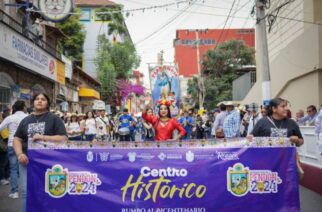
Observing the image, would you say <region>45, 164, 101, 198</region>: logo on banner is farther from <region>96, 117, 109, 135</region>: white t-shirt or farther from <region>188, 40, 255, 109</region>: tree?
<region>188, 40, 255, 109</region>: tree

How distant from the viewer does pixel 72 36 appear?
38125 mm

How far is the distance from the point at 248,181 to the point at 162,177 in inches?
38.2

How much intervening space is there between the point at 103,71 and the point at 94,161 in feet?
136

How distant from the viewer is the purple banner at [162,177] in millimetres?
5102

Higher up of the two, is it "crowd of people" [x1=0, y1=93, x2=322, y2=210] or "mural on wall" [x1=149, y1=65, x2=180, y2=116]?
"mural on wall" [x1=149, y1=65, x2=180, y2=116]

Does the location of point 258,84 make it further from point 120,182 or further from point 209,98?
point 209,98

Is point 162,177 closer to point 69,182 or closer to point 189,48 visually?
point 69,182

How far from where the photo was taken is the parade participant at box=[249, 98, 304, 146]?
566 centimetres

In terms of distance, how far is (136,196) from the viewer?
5102mm

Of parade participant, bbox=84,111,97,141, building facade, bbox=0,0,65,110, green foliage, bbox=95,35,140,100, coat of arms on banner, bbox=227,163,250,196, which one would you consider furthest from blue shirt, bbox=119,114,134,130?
green foliage, bbox=95,35,140,100

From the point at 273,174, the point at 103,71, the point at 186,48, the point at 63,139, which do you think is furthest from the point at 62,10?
the point at 186,48

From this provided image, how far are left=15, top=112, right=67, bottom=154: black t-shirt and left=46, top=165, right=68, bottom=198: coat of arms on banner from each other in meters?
0.48

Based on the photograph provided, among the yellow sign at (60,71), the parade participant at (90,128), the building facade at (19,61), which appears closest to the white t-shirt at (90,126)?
the parade participant at (90,128)

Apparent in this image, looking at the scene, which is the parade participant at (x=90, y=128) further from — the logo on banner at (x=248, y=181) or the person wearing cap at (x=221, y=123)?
the logo on banner at (x=248, y=181)
